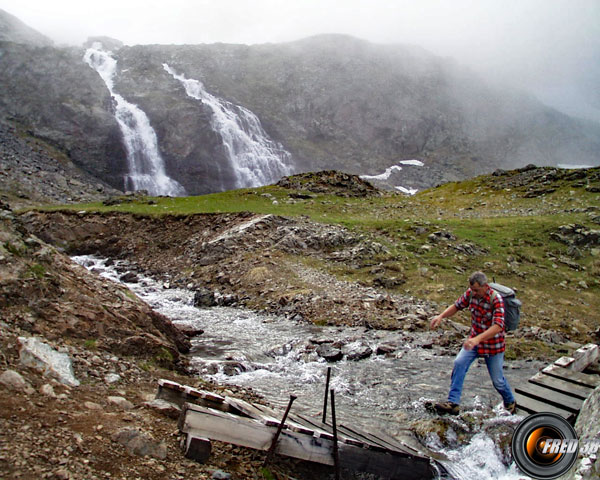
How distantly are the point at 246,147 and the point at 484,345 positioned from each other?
77.6 metres

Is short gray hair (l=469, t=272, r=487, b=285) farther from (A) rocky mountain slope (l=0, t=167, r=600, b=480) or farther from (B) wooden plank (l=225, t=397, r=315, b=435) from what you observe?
(B) wooden plank (l=225, t=397, r=315, b=435)

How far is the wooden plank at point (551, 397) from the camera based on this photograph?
6.78 metres

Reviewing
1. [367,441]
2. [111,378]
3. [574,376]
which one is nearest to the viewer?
[367,441]

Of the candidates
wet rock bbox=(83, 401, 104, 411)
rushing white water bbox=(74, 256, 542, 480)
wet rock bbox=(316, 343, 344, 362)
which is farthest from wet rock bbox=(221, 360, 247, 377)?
wet rock bbox=(83, 401, 104, 411)

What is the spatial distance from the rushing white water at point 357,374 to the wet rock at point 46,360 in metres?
3.55

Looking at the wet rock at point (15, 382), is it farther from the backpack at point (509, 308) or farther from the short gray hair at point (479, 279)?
the backpack at point (509, 308)

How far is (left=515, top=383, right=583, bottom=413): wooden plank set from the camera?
6.78 metres

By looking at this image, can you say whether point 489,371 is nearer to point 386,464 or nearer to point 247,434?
point 386,464

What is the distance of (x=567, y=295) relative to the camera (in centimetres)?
1727

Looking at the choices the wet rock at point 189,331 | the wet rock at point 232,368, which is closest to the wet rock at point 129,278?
the wet rock at point 189,331

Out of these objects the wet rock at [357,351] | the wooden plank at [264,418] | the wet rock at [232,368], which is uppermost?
the wooden plank at [264,418]

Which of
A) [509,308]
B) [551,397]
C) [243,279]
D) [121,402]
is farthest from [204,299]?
[551,397]

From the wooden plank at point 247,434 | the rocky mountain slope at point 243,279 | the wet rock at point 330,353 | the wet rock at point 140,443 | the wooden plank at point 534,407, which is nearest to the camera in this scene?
the wet rock at point 140,443

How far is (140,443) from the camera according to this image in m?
4.45
